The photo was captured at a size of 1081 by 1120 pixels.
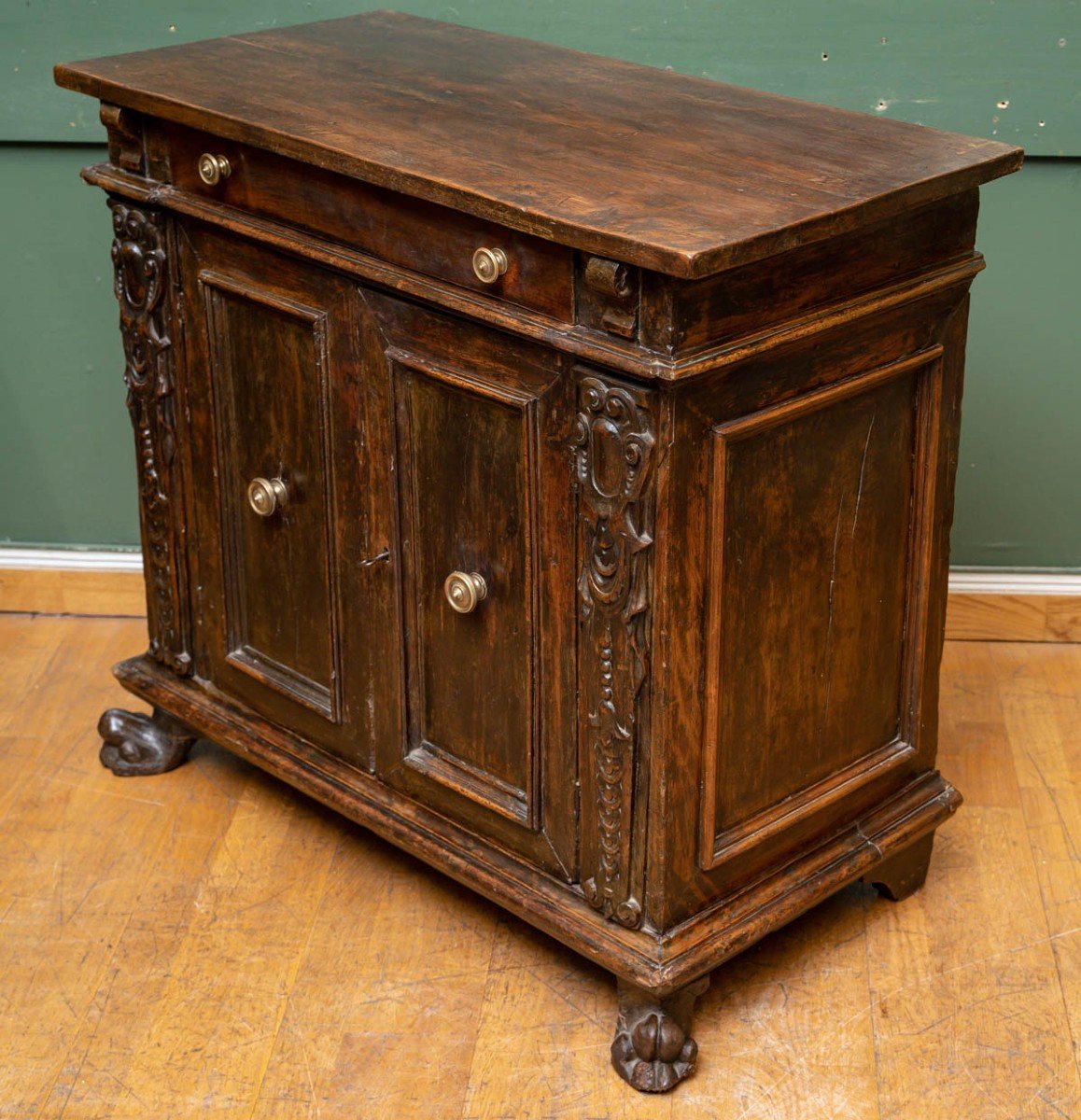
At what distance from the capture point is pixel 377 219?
2139 mm

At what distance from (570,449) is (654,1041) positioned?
0.73m

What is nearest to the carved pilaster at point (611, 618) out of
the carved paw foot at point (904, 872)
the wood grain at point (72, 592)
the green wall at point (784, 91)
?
the carved paw foot at point (904, 872)

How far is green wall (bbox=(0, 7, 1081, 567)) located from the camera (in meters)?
2.81

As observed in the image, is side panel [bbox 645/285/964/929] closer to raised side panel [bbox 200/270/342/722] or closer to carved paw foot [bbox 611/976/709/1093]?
carved paw foot [bbox 611/976/709/1093]

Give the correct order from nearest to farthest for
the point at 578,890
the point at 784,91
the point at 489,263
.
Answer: the point at 489,263 → the point at 578,890 → the point at 784,91

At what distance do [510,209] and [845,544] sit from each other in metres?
0.59

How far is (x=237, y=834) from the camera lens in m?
2.71

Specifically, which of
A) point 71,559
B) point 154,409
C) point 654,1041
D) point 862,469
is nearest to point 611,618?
point 862,469

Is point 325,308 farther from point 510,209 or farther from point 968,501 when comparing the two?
point 968,501

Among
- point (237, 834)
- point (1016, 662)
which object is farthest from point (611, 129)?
point (1016, 662)

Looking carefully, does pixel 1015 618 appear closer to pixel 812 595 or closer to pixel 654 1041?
pixel 812 595

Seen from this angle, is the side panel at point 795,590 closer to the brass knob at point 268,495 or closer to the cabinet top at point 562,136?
the cabinet top at point 562,136

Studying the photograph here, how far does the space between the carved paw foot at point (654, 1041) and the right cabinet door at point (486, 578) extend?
0.61ft

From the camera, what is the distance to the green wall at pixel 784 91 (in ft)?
9.21
